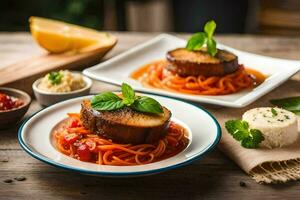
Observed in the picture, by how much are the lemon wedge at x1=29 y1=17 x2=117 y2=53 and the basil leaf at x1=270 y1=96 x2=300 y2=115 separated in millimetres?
1306

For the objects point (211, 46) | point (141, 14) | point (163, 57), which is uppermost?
point (211, 46)

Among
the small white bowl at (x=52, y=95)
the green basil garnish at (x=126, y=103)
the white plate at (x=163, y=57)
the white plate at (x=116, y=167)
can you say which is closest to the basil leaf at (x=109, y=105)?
the green basil garnish at (x=126, y=103)

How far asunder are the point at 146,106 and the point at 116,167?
308 millimetres

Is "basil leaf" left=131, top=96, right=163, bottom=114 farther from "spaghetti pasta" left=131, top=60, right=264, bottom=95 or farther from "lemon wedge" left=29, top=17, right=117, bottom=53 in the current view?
"lemon wedge" left=29, top=17, right=117, bottom=53

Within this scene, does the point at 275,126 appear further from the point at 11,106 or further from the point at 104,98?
the point at 11,106

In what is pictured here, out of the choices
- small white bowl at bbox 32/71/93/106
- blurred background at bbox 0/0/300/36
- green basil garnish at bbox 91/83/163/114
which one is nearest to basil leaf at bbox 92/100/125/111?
green basil garnish at bbox 91/83/163/114

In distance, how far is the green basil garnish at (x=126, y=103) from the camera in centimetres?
251

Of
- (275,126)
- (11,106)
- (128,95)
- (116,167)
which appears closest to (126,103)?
(128,95)

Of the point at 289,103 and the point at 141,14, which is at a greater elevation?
the point at 289,103

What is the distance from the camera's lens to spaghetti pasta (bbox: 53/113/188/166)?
8.02 feet

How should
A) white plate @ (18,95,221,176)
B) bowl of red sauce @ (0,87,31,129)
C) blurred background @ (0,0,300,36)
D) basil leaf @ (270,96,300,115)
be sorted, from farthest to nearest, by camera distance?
blurred background @ (0,0,300,36) → basil leaf @ (270,96,300,115) → bowl of red sauce @ (0,87,31,129) → white plate @ (18,95,221,176)

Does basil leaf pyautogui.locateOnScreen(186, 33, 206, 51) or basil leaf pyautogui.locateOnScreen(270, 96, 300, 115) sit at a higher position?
basil leaf pyautogui.locateOnScreen(186, 33, 206, 51)

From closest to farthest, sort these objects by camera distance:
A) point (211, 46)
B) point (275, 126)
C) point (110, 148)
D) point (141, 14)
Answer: point (110, 148) → point (275, 126) → point (211, 46) → point (141, 14)

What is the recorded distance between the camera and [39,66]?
3723mm
